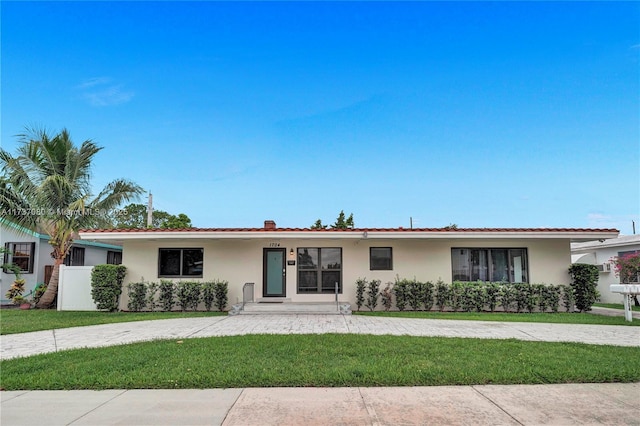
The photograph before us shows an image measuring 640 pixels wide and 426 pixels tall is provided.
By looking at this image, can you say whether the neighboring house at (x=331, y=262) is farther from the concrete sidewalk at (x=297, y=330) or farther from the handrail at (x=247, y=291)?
the concrete sidewalk at (x=297, y=330)

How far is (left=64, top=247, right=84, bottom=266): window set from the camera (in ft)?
58.8

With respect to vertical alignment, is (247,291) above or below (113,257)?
below

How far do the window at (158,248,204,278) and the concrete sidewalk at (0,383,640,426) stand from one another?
943cm

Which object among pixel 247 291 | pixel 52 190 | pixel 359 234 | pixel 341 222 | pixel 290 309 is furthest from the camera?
pixel 341 222

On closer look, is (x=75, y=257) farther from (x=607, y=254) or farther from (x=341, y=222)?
(x=607, y=254)

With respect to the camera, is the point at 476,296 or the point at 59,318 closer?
the point at 59,318

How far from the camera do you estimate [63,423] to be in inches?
147

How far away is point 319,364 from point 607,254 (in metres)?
18.2

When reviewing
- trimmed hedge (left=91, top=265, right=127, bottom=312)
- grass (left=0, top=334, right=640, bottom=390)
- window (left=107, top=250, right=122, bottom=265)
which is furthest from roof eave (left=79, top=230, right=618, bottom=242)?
window (left=107, top=250, right=122, bottom=265)

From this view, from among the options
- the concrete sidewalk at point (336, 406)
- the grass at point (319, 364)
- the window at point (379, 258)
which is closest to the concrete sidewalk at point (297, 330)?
the grass at point (319, 364)

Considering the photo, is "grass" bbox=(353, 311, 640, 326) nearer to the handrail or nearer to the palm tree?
the handrail

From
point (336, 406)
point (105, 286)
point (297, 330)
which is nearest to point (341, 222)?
point (105, 286)

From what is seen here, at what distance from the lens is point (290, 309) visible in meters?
12.6

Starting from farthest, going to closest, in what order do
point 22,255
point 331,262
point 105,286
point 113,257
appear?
1. point 113,257
2. point 22,255
3. point 331,262
4. point 105,286
